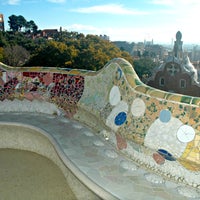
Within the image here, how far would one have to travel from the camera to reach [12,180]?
5.89 metres

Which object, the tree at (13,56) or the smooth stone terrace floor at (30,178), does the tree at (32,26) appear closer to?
the tree at (13,56)

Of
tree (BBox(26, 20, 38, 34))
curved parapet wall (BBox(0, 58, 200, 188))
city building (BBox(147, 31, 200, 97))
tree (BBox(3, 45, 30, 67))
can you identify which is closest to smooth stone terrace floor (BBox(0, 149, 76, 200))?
curved parapet wall (BBox(0, 58, 200, 188))

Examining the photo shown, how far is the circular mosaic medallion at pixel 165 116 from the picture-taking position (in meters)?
4.96

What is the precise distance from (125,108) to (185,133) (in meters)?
1.58

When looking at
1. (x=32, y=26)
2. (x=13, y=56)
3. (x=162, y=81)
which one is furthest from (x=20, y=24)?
(x=162, y=81)

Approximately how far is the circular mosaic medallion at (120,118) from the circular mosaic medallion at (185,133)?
1389 mm

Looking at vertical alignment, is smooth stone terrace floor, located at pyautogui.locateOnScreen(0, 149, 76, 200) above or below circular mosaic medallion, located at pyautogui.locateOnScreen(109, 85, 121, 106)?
below

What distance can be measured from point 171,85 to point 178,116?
10663mm

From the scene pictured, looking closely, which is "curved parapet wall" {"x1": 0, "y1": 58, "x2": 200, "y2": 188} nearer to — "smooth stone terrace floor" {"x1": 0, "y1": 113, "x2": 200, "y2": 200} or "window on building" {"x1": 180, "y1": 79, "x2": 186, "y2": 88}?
"smooth stone terrace floor" {"x1": 0, "y1": 113, "x2": 200, "y2": 200}

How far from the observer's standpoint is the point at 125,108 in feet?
19.3

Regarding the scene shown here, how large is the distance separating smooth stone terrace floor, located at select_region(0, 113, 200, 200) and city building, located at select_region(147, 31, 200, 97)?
8.99 metres

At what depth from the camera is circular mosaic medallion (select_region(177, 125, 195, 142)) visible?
15.2ft

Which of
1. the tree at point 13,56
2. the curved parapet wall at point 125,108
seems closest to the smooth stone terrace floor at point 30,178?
the curved parapet wall at point 125,108

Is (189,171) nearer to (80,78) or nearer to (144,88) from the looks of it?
(144,88)
